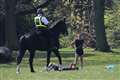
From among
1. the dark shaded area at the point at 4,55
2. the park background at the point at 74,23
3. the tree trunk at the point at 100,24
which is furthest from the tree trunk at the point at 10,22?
the dark shaded area at the point at 4,55

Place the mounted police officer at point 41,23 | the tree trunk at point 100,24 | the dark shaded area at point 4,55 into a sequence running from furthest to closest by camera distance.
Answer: the tree trunk at point 100,24, the dark shaded area at point 4,55, the mounted police officer at point 41,23

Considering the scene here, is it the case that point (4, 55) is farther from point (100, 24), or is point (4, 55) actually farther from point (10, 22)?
point (10, 22)

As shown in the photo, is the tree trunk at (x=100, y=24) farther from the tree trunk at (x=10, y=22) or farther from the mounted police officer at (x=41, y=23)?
Result: the mounted police officer at (x=41, y=23)

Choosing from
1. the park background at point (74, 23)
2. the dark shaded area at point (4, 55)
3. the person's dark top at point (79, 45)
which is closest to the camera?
the person's dark top at point (79, 45)

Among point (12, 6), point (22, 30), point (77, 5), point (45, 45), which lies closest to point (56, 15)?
point (77, 5)

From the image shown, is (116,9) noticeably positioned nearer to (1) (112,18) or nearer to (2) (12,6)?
(1) (112,18)

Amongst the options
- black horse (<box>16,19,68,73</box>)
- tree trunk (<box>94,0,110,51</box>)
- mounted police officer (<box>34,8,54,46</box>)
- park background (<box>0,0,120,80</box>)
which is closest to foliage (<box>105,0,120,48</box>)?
park background (<box>0,0,120,80</box>)

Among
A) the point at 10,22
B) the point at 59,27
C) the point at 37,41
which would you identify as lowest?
the point at 37,41

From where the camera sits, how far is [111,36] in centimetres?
6794

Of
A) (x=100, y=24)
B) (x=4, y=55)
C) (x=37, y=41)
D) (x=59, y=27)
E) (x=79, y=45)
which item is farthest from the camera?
(x=100, y=24)

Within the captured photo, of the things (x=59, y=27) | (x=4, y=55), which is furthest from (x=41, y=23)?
(x=4, y=55)

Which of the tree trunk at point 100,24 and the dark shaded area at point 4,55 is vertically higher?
the tree trunk at point 100,24

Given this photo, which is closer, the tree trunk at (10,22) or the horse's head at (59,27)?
the horse's head at (59,27)

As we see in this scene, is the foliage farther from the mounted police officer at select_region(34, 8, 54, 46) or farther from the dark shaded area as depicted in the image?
the mounted police officer at select_region(34, 8, 54, 46)
